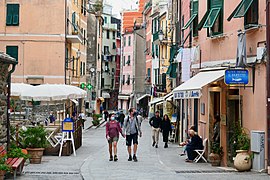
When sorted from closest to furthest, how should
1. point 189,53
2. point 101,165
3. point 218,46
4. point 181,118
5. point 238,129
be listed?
point 238,129, point 101,165, point 218,46, point 189,53, point 181,118

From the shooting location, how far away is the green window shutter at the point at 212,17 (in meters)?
18.7

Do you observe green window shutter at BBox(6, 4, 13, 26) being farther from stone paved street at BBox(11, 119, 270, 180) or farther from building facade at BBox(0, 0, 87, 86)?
stone paved street at BBox(11, 119, 270, 180)

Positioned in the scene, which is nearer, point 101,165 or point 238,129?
point 238,129

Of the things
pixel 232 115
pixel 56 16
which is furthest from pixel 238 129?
pixel 56 16

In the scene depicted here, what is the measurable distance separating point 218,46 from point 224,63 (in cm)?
111

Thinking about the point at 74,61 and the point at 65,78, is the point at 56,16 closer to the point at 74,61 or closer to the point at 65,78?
the point at 65,78

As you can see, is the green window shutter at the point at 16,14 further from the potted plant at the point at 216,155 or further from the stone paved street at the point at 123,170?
the potted plant at the point at 216,155

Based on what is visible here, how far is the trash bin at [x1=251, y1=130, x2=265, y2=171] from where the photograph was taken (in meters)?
14.6

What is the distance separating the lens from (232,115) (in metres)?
17.8

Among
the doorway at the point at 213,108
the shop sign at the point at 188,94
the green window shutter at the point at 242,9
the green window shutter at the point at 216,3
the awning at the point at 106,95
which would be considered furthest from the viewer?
the awning at the point at 106,95

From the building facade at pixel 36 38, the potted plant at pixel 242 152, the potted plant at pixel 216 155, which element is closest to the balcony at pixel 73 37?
the building facade at pixel 36 38

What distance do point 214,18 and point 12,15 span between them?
27.0 metres

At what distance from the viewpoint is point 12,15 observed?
42.8 meters

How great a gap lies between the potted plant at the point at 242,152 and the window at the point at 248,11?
10.0 feet
